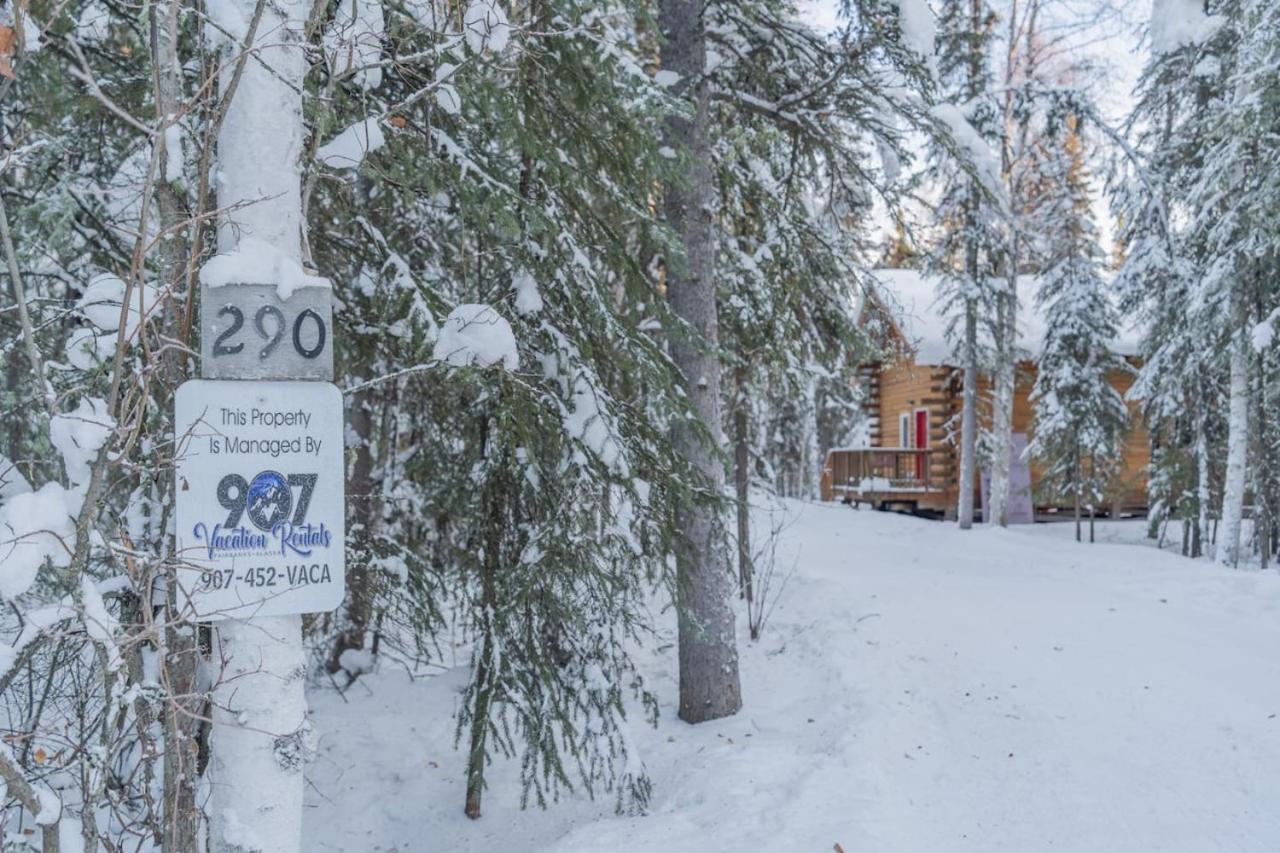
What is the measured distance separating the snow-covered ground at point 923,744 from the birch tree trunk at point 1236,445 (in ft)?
9.68

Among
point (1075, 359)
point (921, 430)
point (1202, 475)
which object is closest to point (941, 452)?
point (921, 430)

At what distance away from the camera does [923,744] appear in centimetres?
557

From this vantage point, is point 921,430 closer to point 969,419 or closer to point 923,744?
point 969,419

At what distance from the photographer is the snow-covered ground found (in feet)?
14.7

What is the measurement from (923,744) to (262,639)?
4.63m

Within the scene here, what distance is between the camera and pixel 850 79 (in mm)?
6414

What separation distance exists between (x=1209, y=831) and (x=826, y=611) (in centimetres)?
480

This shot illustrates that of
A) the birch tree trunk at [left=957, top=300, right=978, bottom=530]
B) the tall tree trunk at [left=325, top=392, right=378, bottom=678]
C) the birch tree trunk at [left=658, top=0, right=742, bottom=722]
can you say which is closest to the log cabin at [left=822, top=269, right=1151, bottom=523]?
the birch tree trunk at [left=957, top=300, right=978, bottom=530]

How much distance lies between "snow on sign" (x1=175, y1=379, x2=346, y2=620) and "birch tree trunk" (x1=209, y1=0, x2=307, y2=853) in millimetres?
105

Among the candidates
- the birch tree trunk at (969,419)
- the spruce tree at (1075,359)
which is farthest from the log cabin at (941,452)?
the birch tree trunk at (969,419)

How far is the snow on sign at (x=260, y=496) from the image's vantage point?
1.97 meters

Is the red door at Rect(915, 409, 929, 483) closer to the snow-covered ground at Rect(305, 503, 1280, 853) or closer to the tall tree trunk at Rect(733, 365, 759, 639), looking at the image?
the tall tree trunk at Rect(733, 365, 759, 639)

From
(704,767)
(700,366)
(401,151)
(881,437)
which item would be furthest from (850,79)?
(881,437)

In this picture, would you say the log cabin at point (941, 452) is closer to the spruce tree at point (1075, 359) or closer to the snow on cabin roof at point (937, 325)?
the snow on cabin roof at point (937, 325)
